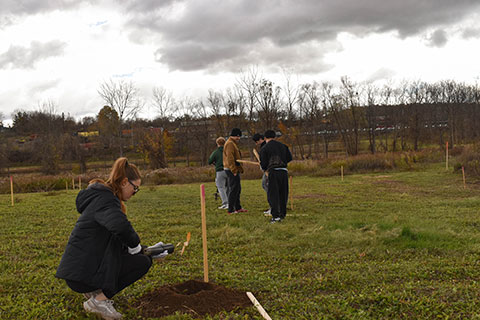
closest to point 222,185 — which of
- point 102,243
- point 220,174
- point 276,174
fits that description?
point 220,174

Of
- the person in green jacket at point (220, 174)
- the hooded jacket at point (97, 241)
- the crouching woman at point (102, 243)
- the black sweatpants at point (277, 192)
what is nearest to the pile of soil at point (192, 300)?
the crouching woman at point (102, 243)

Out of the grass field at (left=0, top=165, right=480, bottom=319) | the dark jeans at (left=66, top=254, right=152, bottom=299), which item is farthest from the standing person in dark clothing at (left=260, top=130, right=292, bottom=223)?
the dark jeans at (left=66, top=254, right=152, bottom=299)

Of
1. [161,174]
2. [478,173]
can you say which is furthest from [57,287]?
[161,174]

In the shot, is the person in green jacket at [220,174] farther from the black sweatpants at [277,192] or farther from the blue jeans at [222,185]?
the black sweatpants at [277,192]

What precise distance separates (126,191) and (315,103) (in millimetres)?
47814

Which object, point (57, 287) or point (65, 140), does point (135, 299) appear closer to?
point (57, 287)

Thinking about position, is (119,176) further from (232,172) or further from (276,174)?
(232,172)

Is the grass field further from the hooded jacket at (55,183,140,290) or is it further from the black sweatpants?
the hooded jacket at (55,183,140,290)

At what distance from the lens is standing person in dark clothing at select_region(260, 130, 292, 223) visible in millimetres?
9266

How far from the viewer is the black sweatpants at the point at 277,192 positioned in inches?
364

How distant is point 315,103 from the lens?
164 feet

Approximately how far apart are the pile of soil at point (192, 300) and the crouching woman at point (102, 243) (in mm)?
443

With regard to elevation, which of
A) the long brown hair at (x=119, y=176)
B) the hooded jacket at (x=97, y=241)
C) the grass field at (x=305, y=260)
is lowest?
the grass field at (x=305, y=260)

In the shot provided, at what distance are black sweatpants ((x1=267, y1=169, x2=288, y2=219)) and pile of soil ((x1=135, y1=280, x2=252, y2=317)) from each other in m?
4.52
